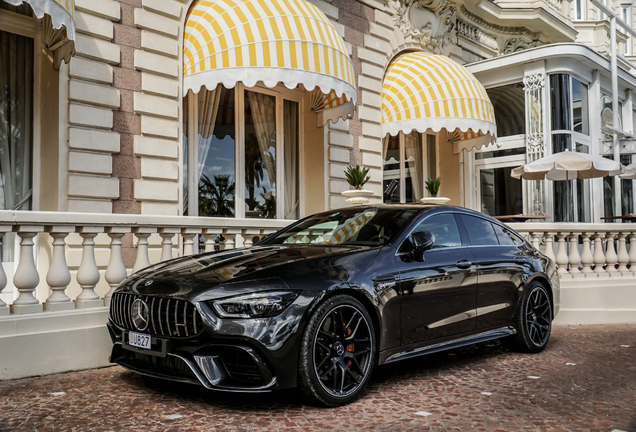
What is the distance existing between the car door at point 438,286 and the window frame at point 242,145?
4.94 metres

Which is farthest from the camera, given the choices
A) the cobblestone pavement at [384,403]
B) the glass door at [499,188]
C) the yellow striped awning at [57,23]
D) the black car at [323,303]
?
the glass door at [499,188]

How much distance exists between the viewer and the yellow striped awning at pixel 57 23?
606 centimetres

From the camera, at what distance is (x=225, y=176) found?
33.0 feet

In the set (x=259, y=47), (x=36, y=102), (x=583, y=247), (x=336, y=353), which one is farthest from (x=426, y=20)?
(x=336, y=353)

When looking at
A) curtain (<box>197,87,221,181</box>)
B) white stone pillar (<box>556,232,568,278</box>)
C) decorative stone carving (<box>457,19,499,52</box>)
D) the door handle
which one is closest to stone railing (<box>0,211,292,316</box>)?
the door handle

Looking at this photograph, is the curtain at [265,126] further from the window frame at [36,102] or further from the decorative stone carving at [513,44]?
the decorative stone carving at [513,44]

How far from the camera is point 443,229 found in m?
5.40

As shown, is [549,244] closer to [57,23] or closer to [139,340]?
[139,340]

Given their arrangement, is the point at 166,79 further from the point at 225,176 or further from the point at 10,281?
the point at 10,281

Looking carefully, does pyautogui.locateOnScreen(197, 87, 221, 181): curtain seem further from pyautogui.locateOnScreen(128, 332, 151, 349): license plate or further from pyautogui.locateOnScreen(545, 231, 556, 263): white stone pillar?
pyautogui.locateOnScreen(128, 332, 151, 349): license plate

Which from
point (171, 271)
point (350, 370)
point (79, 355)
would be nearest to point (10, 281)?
point (79, 355)

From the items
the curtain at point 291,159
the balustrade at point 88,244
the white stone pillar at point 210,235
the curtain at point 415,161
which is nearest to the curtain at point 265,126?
the curtain at point 291,159

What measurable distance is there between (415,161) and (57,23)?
979cm

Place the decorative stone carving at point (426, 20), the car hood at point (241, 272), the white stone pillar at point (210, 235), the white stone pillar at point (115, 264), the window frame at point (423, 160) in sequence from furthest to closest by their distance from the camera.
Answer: the window frame at point (423, 160) < the decorative stone carving at point (426, 20) < the white stone pillar at point (210, 235) < the white stone pillar at point (115, 264) < the car hood at point (241, 272)
